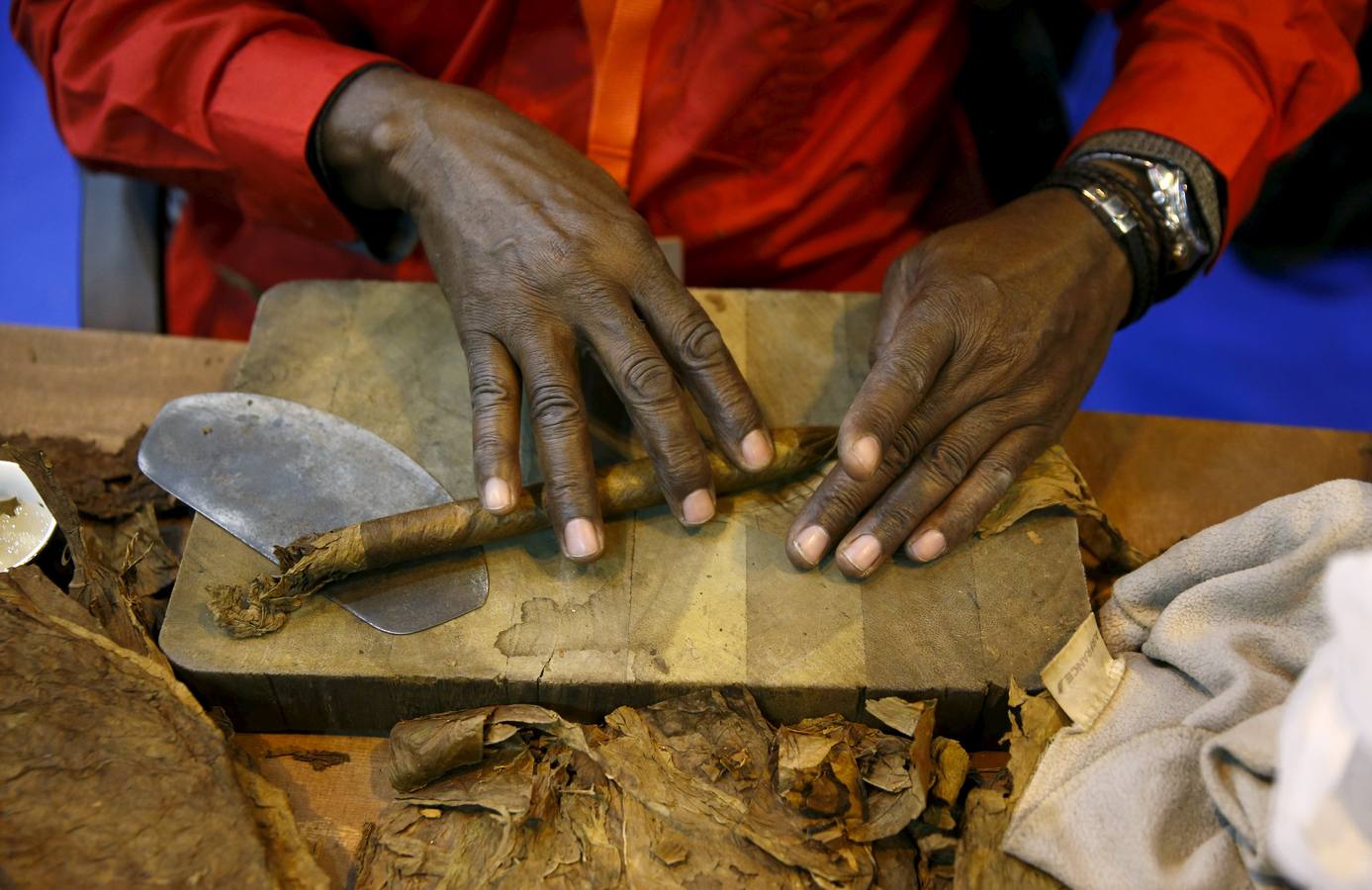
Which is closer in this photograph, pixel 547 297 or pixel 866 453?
pixel 866 453

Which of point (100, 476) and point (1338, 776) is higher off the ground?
point (1338, 776)

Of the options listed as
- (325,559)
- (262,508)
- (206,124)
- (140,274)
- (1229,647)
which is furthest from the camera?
(140,274)

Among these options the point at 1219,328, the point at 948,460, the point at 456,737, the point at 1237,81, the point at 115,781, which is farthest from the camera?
the point at 1219,328

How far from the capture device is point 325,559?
126cm

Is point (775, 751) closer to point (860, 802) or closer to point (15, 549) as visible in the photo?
point (860, 802)

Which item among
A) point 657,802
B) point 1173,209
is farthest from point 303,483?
point 1173,209

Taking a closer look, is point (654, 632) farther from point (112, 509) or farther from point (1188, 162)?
point (1188, 162)

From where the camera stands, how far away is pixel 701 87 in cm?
Answer: 174

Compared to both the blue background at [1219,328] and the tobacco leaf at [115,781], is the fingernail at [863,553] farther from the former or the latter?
the blue background at [1219,328]

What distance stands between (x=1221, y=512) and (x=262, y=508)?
1465 millimetres

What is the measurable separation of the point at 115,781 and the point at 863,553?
0.91 meters

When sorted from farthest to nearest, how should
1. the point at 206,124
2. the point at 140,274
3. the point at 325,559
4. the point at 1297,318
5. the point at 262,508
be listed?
1. the point at 1297,318
2. the point at 140,274
3. the point at 206,124
4. the point at 262,508
5. the point at 325,559

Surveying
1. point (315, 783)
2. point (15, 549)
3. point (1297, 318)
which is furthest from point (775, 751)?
point (1297, 318)

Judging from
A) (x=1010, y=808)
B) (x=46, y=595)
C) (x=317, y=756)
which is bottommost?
(x=317, y=756)
